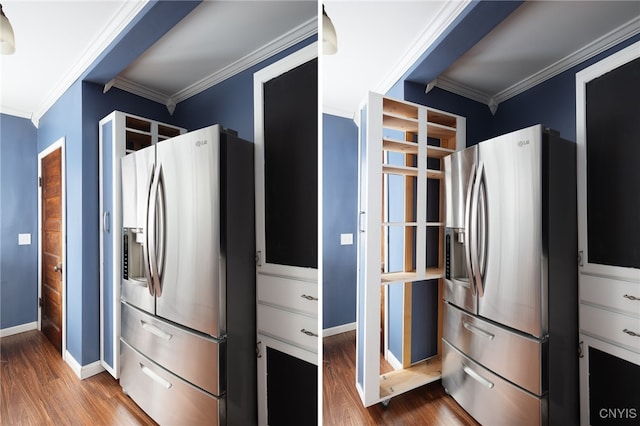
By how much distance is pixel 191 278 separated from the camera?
1.19ft

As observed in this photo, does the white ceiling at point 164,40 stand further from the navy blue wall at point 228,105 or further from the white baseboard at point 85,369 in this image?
Answer: the white baseboard at point 85,369

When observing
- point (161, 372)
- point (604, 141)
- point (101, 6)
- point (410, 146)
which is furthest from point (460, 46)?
point (161, 372)

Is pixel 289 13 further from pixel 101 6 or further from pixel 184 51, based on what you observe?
pixel 101 6

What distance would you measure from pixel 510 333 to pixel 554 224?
24cm

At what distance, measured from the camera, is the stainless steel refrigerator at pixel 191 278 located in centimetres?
35

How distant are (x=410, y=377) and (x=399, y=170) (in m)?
0.48

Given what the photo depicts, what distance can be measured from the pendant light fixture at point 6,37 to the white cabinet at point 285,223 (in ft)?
1.21

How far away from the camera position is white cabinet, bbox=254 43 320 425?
1.22 feet

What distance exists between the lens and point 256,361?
1.27 feet

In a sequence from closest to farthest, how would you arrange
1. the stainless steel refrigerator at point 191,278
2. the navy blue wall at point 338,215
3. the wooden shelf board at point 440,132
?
the stainless steel refrigerator at point 191,278
the navy blue wall at point 338,215
the wooden shelf board at point 440,132

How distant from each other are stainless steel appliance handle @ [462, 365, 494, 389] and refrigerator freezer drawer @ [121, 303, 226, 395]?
0.57m

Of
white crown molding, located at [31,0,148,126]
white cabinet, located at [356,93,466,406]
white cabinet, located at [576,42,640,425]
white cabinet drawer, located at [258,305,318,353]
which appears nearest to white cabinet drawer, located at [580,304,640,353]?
white cabinet, located at [576,42,640,425]

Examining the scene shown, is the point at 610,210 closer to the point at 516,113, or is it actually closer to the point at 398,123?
the point at 516,113

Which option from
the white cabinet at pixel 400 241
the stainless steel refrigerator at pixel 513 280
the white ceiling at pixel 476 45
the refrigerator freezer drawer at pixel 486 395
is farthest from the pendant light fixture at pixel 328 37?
the refrigerator freezer drawer at pixel 486 395
